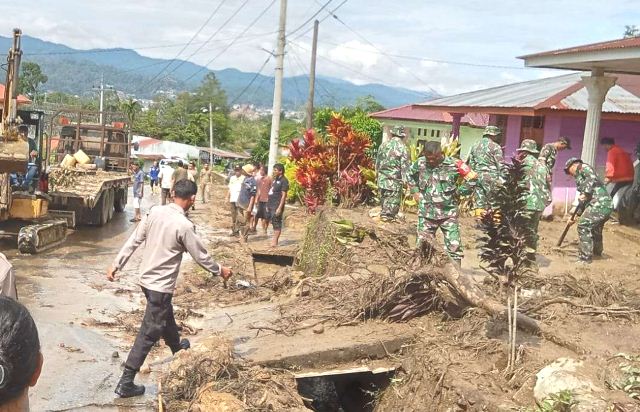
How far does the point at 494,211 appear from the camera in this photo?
20.2ft

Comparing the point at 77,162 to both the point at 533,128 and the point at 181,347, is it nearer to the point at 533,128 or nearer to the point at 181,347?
the point at 533,128

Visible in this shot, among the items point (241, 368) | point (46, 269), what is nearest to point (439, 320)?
point (241, 368)

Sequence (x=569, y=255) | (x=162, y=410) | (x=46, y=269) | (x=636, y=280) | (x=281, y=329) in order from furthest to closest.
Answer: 1. (x=46, y=269)
2. (x=569, y=255)
3. (x=636, y=280)
4. (x=281, y=329)
5. (x=162, y=410)

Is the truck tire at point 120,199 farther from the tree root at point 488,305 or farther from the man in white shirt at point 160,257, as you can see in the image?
the tree root at point 488,305

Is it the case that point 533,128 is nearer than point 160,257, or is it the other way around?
point 160,257

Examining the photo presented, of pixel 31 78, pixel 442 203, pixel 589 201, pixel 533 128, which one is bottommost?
pixel 442 203

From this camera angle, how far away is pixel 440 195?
9.03m

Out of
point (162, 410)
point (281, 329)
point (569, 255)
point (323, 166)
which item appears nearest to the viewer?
point (162, 410)

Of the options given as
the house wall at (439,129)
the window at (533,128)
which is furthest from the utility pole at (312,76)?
the window at (533,128)

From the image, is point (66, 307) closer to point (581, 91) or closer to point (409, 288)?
point (409, 288)

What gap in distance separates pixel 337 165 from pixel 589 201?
628cm

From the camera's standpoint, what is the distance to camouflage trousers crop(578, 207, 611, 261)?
10227mm

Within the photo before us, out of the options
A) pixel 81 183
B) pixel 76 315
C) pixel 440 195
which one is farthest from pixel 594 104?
pixel 81 183

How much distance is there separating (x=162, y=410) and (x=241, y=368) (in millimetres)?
856
